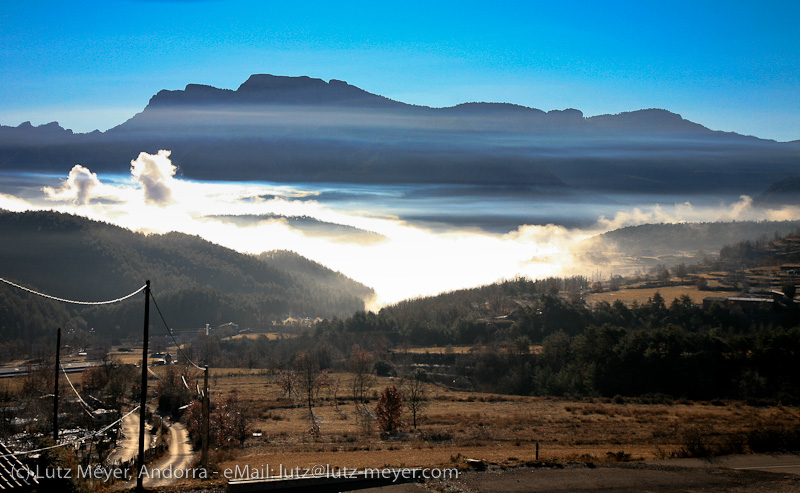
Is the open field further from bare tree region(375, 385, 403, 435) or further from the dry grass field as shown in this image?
bare tree region(375, 385, 403, 435)

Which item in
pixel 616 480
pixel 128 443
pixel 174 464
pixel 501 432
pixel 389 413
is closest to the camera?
pixel 616 480

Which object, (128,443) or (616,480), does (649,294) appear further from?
(616,480)

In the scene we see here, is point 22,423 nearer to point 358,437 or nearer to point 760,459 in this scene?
point 358,437

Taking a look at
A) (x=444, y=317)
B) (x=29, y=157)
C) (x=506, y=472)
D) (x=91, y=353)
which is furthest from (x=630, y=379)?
(x=29, y=157)

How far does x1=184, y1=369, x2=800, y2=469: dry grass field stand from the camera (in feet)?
81.6

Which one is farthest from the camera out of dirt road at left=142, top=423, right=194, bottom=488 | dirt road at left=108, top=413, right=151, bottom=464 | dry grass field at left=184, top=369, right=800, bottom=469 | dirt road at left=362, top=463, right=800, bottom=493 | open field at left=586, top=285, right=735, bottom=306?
open field at left=586, top=285, right=735, bottom=306

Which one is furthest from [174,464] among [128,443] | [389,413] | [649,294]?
[649,294]

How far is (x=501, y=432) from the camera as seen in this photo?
33875 mm

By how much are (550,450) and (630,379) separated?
35158 mm

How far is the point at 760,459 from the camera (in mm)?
22516

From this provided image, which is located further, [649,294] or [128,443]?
[649,294]

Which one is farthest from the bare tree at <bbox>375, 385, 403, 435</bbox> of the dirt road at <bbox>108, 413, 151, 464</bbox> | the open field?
the open field

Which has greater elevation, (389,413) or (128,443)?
(389,413)

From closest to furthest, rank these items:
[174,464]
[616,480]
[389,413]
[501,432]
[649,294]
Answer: [616,480]
[174,464]
[501,432]
[389,413]
[649,294]
